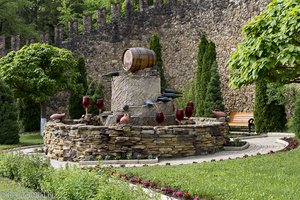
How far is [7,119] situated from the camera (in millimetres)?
19188

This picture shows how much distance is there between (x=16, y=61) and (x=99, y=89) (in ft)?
19.9

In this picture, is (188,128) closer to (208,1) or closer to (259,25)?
(259,25)

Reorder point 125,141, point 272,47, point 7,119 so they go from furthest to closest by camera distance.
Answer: point 7,119 < point 125,141 < point 272,47

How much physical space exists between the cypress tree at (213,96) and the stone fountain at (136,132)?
8140mm

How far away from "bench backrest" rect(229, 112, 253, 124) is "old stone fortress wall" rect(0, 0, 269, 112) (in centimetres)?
43

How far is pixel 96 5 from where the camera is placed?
39906 mm

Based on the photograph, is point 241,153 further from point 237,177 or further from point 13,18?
point 13,18

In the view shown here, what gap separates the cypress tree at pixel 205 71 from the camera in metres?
24.6

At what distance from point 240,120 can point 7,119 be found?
10618 mm

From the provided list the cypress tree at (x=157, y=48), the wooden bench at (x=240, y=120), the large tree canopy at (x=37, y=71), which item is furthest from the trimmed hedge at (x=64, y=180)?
the cypress tree at (x=157, y=48)

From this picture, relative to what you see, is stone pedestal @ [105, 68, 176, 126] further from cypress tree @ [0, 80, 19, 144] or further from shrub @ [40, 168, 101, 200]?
shrub @ [40, 168, 101, 200]

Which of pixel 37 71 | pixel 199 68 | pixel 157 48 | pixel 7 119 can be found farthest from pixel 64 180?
pixel 157 48

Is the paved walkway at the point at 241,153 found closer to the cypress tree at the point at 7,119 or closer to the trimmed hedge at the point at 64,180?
the trimmed hedge at the point at 64,180

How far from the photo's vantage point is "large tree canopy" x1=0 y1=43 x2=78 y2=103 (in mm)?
22281
